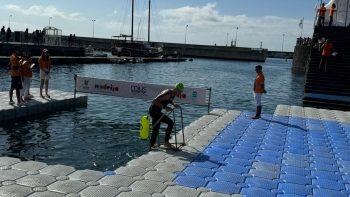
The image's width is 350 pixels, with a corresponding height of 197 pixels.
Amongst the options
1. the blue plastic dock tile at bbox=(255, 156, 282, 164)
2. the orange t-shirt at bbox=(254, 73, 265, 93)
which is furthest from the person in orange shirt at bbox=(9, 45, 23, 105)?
the blue plastic dock tile at bbox=(255, 156, 282, 164)

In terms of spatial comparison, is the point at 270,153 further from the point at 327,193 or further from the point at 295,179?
the point at 327,193

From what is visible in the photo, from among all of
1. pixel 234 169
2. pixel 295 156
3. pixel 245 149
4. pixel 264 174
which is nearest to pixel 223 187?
pixel 234 169

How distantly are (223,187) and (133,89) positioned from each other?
28.9 ft

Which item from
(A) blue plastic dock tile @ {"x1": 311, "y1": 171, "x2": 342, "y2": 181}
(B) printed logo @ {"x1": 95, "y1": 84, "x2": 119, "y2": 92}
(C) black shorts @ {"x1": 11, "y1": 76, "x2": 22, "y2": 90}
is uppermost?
(C) black shorts @ {"x1": 11, "y1": 76, "x2": 22, "y2": 90}

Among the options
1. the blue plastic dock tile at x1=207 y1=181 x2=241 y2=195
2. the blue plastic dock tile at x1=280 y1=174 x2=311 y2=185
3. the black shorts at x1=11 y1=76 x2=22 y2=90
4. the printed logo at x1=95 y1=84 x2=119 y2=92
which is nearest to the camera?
the blue plastic dock tile at x1=207 y1=181 x2=241 y2=195

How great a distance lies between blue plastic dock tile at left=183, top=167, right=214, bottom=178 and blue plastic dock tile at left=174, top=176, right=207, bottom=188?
7.5 inches

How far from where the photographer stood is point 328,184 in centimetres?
677

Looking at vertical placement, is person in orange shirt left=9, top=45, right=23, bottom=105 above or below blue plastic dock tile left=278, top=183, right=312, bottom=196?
above

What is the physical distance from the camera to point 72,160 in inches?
344

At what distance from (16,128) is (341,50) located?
2254cm

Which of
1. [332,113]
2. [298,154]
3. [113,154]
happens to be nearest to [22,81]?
[113,154]

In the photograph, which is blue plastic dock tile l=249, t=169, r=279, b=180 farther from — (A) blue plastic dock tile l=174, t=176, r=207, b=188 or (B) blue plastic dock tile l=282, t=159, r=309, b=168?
(A) blue plastic dock tile l=174, t=176, r=207, b=188

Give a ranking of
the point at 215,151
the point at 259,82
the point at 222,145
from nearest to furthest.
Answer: the point at 215,151 < the point at 222,145 < the point at 259,82

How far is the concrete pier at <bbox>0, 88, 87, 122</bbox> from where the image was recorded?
12078 mm
